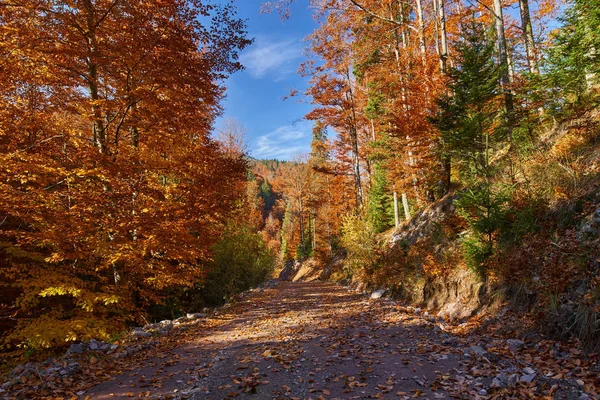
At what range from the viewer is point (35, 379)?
4770mm

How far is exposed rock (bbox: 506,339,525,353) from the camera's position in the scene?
4.99 metres

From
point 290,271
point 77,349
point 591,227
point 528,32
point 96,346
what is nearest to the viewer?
point 591,227

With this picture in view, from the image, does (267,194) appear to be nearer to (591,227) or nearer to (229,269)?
(229,269)

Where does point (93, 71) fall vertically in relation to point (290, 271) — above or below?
above

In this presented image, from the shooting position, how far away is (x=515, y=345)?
16.6 feet

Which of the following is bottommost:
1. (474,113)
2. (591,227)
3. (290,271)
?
(290,271)

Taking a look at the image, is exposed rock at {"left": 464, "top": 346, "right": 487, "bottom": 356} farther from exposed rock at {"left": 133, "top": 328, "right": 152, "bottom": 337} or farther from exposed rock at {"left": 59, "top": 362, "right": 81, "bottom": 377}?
exposed rock at {"left": 133, "top": 328, "right": 152, "bottom": 337}

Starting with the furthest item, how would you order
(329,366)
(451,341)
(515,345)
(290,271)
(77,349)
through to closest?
(290,271) < (77,349) < (451,341) < (329,366) < (515,345)

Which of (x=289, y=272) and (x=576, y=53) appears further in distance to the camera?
(x=289, y=272)

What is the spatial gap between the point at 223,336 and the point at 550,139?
1021cm

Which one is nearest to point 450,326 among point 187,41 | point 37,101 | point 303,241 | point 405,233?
point 405,233

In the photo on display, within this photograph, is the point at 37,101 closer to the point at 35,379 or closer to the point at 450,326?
the point at 35,379

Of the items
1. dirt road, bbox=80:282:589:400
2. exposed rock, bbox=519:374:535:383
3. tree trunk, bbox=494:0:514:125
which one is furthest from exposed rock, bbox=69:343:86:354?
tree trunk, bbox=494:0:514:125

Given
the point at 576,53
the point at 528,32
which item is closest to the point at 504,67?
the point at 576,53
